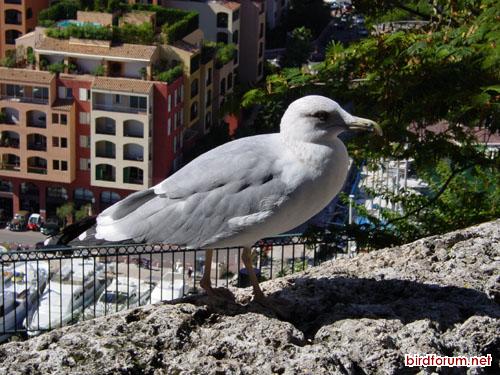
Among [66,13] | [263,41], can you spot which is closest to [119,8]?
[66,13]

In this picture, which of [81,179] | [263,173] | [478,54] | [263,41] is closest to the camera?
[263,173]

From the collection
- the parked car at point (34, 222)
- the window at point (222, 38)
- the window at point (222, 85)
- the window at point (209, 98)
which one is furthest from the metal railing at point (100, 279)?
the window at point (222, 38)

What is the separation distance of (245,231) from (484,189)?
129 inches

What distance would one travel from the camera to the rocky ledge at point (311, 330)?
2915mm

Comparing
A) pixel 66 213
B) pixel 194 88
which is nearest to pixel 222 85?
pixel 194 88

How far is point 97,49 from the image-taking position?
31.0 metres

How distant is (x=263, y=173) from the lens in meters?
3.59

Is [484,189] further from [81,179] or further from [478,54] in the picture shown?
[81,179]

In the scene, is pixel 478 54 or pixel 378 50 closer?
pixel 478 54

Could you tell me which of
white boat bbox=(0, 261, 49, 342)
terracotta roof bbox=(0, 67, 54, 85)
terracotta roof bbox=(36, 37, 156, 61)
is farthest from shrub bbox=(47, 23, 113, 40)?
white boat bbox=(0, 261, 49, 342)

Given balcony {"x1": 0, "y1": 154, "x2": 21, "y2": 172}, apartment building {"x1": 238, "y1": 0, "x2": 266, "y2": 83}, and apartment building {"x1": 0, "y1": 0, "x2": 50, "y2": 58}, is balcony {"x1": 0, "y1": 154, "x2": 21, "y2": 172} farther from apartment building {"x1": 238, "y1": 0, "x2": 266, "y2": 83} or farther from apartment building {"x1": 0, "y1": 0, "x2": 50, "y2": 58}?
apartment building {"x1": 238, "y1": 0, "x2": 266, "y2": 83}

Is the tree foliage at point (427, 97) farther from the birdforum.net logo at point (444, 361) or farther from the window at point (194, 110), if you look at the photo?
the window at point (194, 110)

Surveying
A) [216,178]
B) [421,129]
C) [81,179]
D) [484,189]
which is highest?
[216,178]

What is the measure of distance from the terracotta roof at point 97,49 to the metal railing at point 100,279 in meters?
11.3
